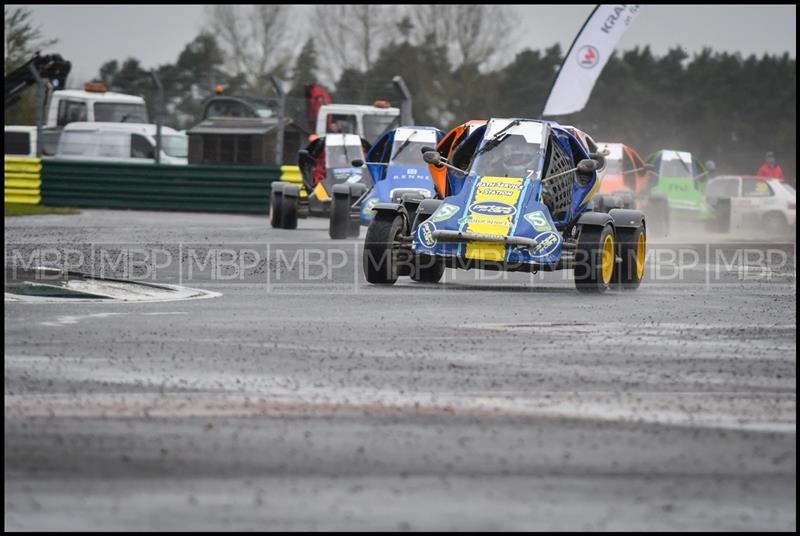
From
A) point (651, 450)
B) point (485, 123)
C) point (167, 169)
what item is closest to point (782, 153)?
point (167, 169)

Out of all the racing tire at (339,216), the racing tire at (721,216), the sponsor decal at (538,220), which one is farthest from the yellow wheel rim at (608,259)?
the racing tire at (721,216)

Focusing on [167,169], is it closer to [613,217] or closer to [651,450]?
[613,217]

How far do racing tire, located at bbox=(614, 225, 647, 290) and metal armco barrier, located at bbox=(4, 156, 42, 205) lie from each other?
21.3 meters

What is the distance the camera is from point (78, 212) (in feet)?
98.1

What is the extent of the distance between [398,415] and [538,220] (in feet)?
22.7

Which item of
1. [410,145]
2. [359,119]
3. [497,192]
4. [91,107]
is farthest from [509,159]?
[91,107]

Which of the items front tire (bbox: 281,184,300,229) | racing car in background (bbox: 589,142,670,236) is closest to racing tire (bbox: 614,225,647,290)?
racing car in background (bbox: 589,142,670,236)

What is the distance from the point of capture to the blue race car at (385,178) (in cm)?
2130

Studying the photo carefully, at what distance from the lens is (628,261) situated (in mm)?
13633

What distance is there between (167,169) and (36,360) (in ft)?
79.7

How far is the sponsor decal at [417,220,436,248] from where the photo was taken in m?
13.1

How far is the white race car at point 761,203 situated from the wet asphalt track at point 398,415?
63.6 ft

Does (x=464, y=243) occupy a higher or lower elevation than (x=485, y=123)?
lower

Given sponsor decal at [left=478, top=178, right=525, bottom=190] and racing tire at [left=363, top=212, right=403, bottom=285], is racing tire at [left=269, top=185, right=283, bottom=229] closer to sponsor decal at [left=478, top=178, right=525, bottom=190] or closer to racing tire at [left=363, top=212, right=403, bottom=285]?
racing tire at [left=363, top=212, right=403, bottom=285]
